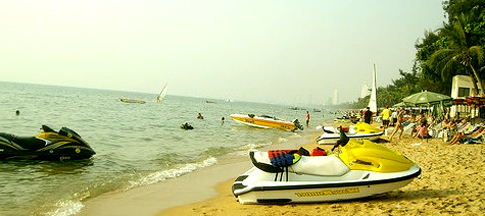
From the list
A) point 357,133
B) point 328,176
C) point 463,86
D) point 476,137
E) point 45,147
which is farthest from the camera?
point 463,86

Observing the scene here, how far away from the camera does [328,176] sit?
20.3 ft

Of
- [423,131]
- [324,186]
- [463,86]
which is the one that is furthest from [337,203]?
[463,86]

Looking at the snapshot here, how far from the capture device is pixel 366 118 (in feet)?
72.8

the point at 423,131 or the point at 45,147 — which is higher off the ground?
the point at 423,131

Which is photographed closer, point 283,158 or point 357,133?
point 283,158

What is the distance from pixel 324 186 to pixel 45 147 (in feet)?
29.3

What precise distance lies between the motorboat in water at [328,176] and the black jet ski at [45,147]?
732 centimetres

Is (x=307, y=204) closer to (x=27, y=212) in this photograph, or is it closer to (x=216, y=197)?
(x=216, y=197)

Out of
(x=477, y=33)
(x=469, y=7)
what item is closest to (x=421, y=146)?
(x=477, y=33)

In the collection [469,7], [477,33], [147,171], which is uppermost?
[469,7]

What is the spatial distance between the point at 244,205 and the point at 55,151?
7.33 m

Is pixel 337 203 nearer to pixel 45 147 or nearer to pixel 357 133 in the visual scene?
pixel 45 147

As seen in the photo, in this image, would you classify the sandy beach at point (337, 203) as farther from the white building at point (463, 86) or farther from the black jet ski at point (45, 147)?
the white building at point (463, 86)

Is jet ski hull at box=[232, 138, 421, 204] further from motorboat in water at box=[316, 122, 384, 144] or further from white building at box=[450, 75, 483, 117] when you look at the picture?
white building at box=[450, 75, 483, 117]
